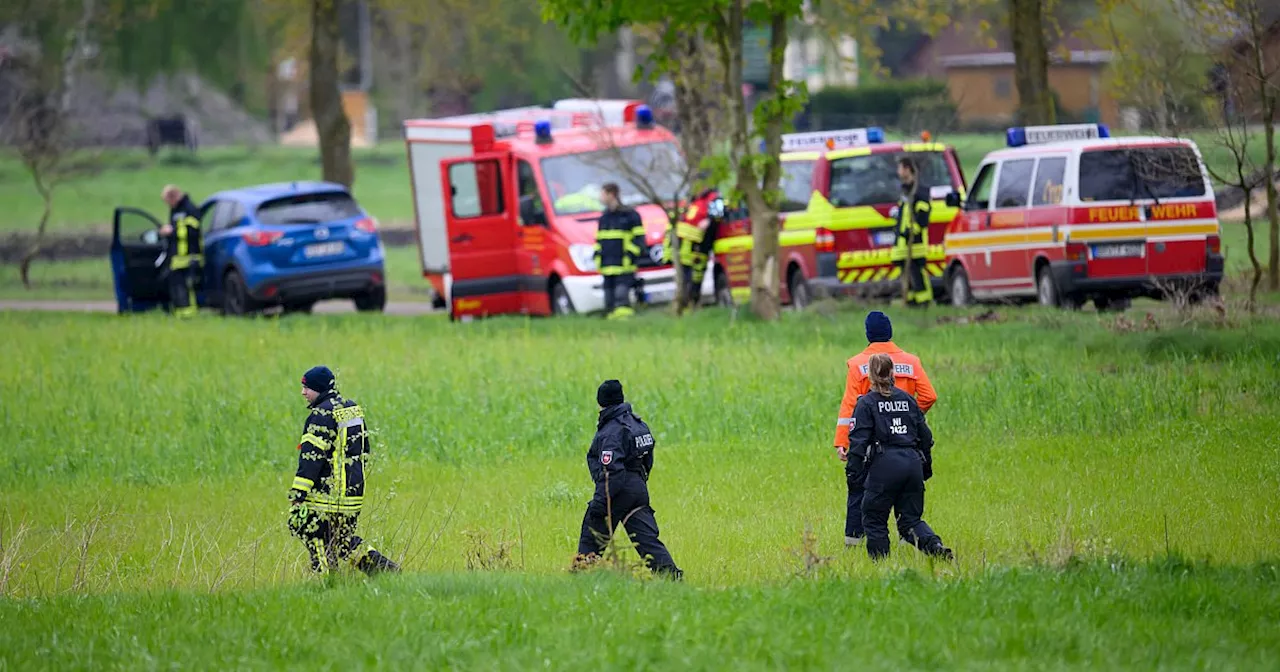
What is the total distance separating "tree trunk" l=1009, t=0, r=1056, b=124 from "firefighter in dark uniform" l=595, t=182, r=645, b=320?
6292 millimetres

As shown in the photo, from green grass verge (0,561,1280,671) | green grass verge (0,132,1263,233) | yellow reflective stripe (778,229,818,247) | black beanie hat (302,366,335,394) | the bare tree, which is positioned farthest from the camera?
green grass verge (0,132,1263,233)

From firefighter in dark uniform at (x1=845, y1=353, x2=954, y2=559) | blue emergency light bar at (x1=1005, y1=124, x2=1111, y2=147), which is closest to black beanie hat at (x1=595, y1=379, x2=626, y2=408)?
firefighter in dark uniform at (x1=845, y1=353, x2=954, y2=559)

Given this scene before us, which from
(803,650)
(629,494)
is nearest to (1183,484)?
(629,494)

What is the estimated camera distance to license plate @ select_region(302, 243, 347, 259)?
80.6ft

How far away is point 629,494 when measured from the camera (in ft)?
30.5

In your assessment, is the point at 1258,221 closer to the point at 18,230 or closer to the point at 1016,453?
the point at 1016,453

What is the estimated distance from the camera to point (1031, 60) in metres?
24.5

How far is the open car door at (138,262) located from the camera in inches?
989

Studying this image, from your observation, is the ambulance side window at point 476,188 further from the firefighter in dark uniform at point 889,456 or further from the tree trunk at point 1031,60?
the firefighter in dark uniform at point 889,456

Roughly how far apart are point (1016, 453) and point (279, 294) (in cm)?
1410

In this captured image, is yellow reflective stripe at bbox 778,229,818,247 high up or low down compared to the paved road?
up

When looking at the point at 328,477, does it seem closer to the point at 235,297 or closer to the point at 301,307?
the point at 235,297

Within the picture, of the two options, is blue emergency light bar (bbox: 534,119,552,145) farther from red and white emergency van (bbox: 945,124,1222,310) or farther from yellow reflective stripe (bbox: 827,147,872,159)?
red and white emergency van (bbox: 945,124,1222,310)

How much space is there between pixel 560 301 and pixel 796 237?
303cm
